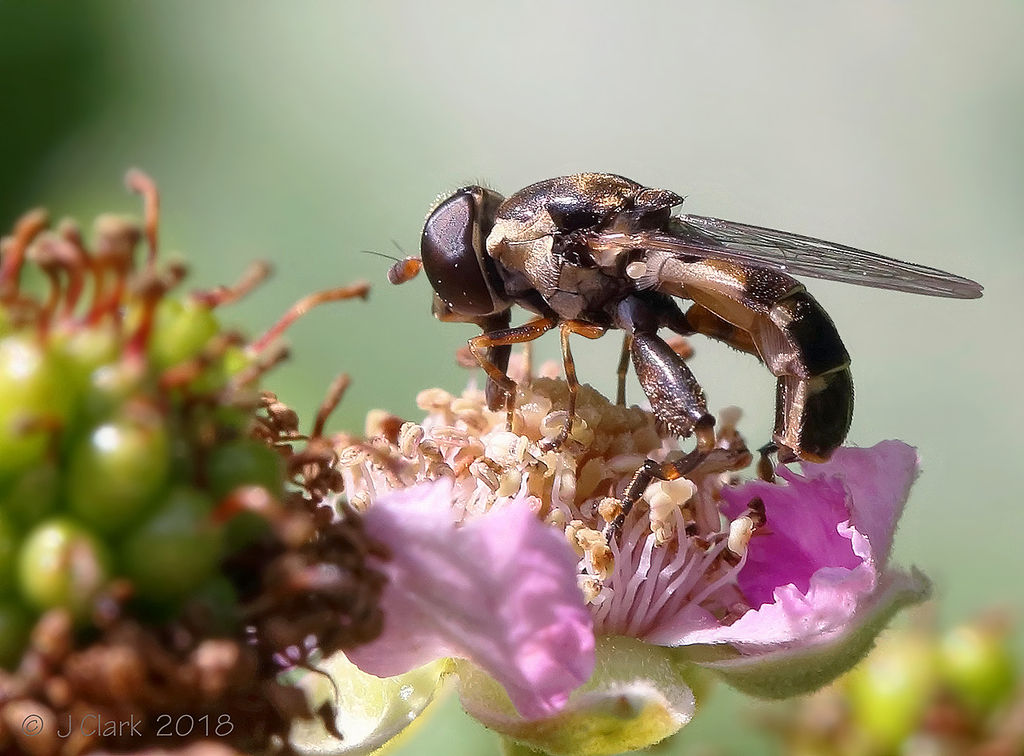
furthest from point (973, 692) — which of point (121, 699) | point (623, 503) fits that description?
point (121, 699)

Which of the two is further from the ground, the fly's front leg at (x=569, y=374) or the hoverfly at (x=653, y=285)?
the hoverfly at (x=653, y=285)

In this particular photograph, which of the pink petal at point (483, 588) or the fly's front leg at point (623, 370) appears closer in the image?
the pink petal at point (483, 588)

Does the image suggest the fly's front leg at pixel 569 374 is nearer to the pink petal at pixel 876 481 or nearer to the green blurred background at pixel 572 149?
the pink petal at pixel 876 481

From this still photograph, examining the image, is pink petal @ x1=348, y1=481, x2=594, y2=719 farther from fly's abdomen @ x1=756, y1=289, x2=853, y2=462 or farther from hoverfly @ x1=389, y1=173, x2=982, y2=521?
fly's abdomen @ x1=756, y1=289, x2=853, y2=462

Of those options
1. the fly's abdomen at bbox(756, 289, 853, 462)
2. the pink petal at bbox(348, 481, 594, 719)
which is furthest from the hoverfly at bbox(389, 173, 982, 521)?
the pink petal at bbox(348, 481, 594, 719)

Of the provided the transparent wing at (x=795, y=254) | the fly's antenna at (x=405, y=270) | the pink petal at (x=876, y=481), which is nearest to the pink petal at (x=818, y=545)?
the pink petal at (x=876, y=481)

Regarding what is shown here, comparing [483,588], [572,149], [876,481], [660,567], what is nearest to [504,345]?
[660,567]

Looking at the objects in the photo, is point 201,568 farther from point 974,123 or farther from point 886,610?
point 974,123

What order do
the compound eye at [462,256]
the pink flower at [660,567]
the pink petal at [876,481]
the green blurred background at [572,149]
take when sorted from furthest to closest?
the green blurred background at [572,149]
the compound eye at [462,256]
the pink petal at [876,481]
the pink flower at [660,567]
